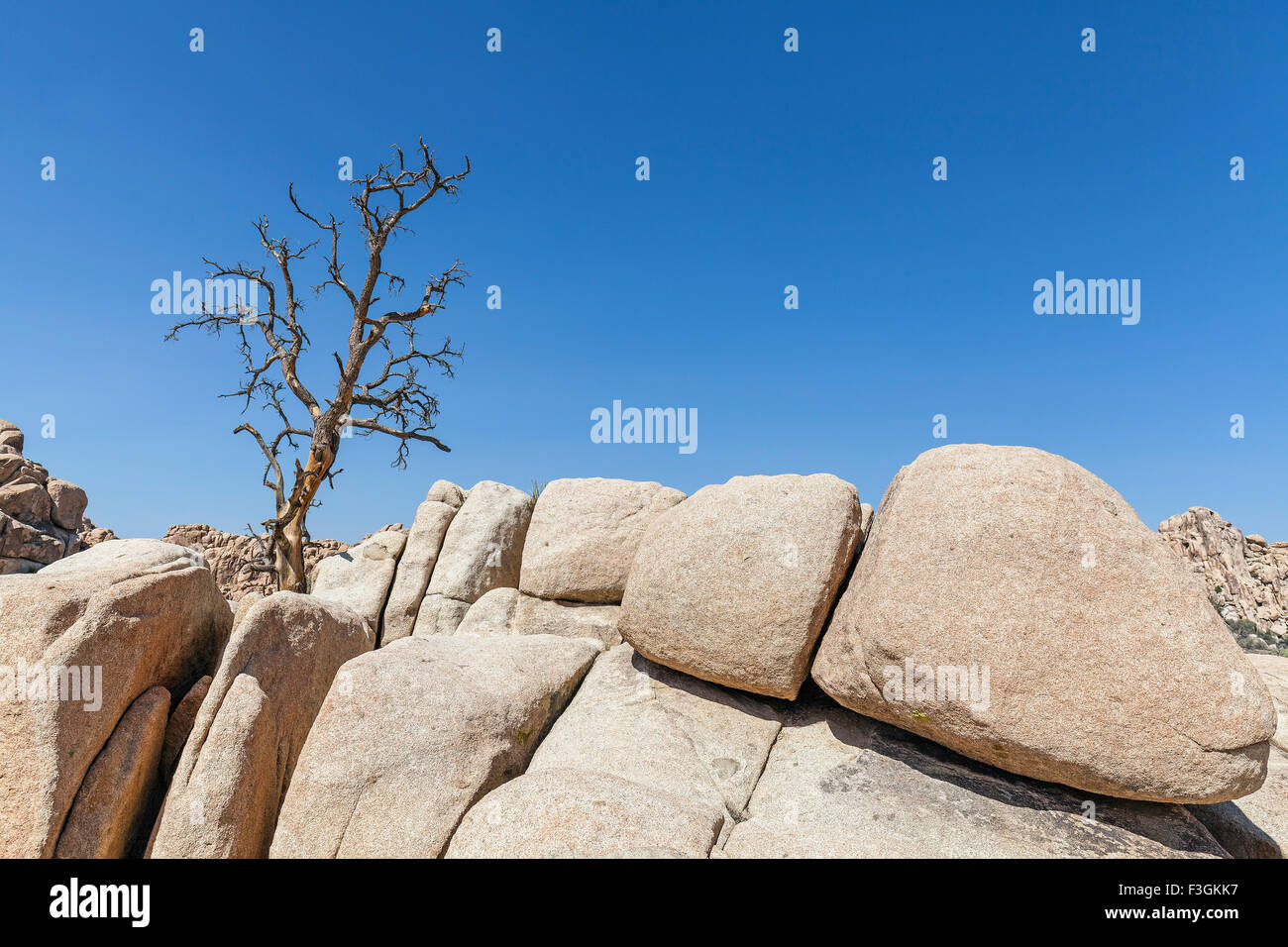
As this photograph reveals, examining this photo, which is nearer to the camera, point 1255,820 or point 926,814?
point 926,814

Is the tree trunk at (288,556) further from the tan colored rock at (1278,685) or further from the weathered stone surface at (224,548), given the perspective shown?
the tan colored rock at (1278,685)

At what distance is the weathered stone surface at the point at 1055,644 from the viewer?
5.69 meters

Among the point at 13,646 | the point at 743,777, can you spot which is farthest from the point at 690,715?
the point at 13,646

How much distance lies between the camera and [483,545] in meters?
12.6

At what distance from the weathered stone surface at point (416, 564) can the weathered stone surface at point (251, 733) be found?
540 centimetres

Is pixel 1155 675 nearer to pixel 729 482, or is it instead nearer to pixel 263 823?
pixel 729 482

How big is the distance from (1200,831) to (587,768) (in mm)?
5559

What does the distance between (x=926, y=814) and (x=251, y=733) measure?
6.08 metres

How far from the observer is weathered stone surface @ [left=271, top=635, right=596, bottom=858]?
241 inches

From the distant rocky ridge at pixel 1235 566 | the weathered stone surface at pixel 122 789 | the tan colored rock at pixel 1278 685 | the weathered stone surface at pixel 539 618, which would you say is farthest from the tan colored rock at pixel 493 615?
the distant rocky ridge at pixel 1235 566

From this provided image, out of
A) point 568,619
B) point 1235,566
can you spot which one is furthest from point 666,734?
point 1235,566

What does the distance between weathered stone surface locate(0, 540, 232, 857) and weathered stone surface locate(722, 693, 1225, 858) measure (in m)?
5.38

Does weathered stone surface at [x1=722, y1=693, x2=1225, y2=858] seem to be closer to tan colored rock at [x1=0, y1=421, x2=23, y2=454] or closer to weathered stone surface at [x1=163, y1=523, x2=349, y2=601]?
weathered stone surface at [x1=163, y1=523, x2=349, y2=601]

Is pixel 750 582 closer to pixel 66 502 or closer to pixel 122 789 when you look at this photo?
pixel 122 789
